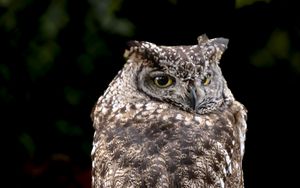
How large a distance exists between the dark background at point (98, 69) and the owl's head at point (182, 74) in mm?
656

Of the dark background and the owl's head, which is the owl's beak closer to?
the owl's head

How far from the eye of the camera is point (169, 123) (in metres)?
4.82

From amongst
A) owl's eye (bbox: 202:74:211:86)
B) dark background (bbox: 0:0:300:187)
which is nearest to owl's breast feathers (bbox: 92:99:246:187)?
owl's eye (bbox: 202:74:211:86)

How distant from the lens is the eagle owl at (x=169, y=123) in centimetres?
462

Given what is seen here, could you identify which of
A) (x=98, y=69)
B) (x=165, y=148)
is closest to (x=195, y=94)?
(x=165, y=148)

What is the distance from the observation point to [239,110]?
5078 millimetres

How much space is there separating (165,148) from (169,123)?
18 cm

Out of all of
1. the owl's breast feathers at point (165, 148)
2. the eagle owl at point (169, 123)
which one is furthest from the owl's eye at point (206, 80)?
the owl's breast feathers at point (165, 148)

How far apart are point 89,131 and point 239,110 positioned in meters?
2.01

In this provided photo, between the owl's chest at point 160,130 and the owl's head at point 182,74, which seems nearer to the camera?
the owl's chest at point 160,130

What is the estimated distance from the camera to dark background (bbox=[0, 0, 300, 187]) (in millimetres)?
6023

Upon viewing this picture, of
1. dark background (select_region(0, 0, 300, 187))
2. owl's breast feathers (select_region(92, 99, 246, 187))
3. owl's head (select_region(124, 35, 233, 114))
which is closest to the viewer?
owl's breast feathers (select_region(92, 99, 246, 187))

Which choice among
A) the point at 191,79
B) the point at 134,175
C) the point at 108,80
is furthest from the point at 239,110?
the point at 108,80

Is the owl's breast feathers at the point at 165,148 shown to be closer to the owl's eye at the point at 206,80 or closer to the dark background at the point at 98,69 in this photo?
the owl's eye at the point at 206,80
